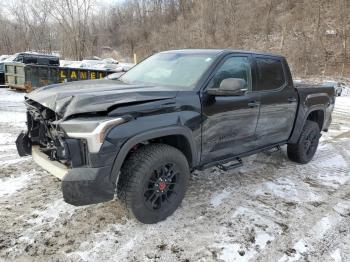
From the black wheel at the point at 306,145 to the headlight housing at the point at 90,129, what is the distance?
3.51 m

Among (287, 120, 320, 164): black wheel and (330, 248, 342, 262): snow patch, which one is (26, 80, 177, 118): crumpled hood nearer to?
(330, 248, 342, 262): snow patch

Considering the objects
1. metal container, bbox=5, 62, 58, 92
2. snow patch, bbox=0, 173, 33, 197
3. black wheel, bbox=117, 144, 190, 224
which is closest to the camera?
black wheel, bbox=117, 144, 190, 224

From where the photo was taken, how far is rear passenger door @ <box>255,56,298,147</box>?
437 cm

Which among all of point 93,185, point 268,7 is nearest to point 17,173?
point 93,185

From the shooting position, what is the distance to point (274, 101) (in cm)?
449

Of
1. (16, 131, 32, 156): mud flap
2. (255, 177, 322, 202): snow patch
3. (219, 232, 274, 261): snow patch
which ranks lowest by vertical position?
(219, 232, 274, 261): snow patch

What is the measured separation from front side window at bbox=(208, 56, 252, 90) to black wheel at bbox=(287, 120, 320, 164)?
1676 millimetres

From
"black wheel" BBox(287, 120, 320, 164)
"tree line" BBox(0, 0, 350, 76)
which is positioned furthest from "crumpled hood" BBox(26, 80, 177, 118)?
"tree line" BBox(0, 0, 350, 76)

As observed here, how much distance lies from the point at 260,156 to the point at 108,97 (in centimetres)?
360

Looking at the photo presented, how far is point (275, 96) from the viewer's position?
4.52m

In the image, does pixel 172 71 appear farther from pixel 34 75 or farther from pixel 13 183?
pixel 34 75

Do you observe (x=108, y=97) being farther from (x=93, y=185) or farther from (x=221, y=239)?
(x=221, y=239)

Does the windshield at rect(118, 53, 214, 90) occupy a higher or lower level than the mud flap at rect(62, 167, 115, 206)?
higher

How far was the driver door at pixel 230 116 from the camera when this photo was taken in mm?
3648
